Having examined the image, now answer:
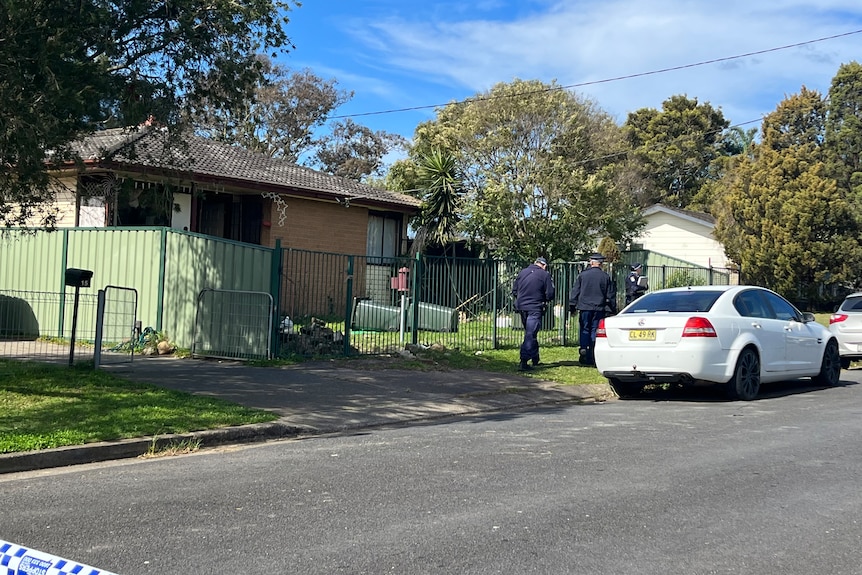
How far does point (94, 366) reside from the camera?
35.5ft

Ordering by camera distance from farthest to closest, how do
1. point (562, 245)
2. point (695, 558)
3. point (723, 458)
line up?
point (562, 245), point (723, 458), point (695, 558)

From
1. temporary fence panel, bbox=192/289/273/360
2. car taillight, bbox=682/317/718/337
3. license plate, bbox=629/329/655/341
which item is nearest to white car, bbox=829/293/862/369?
car taillight, bbox=682/317/718/337

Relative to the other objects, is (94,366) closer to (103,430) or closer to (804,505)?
(103,430)

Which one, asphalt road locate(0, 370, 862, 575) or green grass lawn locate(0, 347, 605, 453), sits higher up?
green grass lawn locate(0, 347, 605, 453)

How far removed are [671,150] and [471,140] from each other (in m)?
34.4

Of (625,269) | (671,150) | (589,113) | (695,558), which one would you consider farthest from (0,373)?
(671,150)

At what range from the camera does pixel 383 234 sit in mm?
24203

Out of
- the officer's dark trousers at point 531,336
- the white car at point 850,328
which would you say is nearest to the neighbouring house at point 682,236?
the white car at point 850,328

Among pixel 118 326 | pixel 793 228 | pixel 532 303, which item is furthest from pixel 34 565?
pixel 793 228

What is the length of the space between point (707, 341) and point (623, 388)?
1.81 m

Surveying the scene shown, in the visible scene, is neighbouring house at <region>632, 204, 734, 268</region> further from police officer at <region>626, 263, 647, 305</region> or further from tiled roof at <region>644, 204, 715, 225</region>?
police officer at <region>626, 263, 647, 305</region>

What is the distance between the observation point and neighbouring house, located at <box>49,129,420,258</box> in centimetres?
1866

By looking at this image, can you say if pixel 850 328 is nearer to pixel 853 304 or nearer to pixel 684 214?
pixel 853 304

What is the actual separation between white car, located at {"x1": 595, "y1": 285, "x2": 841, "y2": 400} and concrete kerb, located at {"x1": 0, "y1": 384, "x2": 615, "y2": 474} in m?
0.98
